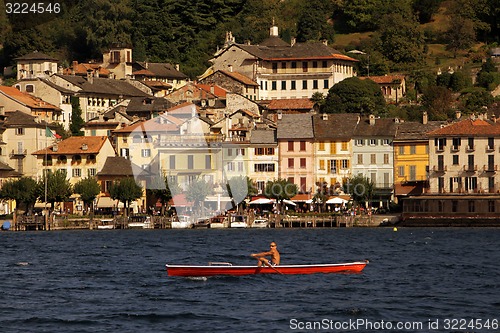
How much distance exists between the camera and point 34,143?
12400cm

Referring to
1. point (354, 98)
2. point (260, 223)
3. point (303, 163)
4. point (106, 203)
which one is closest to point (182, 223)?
point (260, 223)

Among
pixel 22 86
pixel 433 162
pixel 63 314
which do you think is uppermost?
pixel 22 86

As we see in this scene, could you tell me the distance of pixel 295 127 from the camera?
117000 mm

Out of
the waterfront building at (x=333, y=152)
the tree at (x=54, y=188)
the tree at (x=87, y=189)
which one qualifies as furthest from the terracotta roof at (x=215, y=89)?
the tree at (x=54, y=188)

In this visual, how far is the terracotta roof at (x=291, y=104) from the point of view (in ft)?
437

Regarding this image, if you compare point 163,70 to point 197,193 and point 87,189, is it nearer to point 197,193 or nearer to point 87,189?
point 87,189

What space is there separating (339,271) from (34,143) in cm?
6556

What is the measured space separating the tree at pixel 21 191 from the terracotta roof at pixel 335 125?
2231 centimetres

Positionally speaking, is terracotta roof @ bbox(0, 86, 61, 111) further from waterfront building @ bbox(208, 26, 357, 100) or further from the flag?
waterfront building @ bbox(208, 26, 357, 100)

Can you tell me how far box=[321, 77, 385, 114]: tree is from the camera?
126375 mm

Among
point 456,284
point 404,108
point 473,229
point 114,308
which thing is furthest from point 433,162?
point 114,308

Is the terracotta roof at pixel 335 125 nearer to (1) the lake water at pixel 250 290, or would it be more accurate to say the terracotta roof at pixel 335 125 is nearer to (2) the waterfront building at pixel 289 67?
(2) the waterfront building at pixel 289 67

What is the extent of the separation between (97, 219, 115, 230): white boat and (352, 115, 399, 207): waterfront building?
19.6 metres

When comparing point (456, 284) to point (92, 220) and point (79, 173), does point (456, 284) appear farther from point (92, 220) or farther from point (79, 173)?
point (79, 173)
